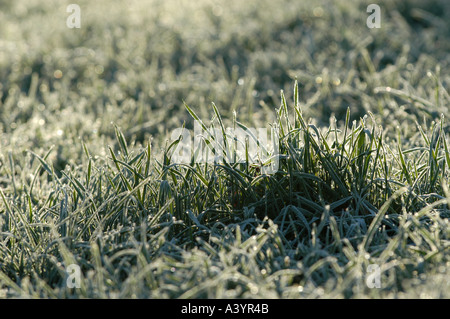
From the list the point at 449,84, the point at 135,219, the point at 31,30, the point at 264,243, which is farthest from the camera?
the point at 31,30

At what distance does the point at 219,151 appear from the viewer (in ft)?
6.28

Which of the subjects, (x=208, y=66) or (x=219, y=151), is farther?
(x=208, y=66)

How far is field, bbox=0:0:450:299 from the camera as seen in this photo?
59.9 inches

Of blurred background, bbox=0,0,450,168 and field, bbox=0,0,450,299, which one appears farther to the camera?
blurred background, bbox=0,0,450,168

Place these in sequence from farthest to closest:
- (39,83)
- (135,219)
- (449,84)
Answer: (39,83) → (449,84) → (135,219)

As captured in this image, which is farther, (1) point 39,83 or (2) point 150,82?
(1) point 39,83

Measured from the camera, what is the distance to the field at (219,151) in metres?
1.52

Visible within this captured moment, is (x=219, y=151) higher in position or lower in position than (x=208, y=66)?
lower

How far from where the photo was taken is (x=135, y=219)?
1.85 metres

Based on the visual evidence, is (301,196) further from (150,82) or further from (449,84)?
(150,82)

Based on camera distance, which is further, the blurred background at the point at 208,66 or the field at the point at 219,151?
the blurred background at the point at 208,66
